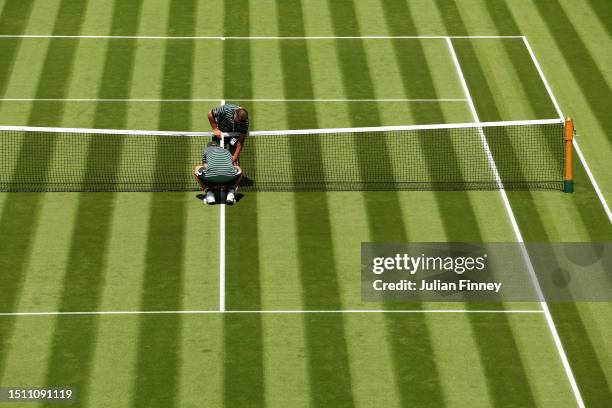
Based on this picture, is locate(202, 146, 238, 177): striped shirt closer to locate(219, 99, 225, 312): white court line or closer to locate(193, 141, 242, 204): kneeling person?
locate(193, 141, 242, 204): kneeling person

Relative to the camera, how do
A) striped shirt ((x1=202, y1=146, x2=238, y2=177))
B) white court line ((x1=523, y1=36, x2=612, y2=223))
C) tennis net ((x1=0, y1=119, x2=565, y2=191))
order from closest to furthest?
striped shirt ((x1=202, y1=146, x2=238, y2=177)) < white court line ((x1=523, y1=36, x2=612, y2=223)) < tennis net ((x1=0, y1=119, x2=565, y2=191))

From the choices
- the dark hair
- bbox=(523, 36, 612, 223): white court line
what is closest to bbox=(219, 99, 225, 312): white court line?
the dark hair

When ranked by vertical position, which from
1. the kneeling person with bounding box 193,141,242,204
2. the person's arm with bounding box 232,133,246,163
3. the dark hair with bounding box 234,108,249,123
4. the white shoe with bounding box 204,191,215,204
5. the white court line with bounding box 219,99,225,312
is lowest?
the white court line with bounding box 219,99,225,312

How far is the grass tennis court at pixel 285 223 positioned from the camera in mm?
25453

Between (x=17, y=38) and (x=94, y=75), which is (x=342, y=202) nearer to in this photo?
(x=94, y=75)

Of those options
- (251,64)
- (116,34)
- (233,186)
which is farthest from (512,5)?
(233,186)

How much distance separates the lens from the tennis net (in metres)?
31.8

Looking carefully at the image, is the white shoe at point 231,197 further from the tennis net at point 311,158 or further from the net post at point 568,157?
the net post at point 568,157

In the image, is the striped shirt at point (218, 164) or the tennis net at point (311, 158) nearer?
the striped shirt at point (218, 164)

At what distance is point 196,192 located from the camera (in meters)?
31.5

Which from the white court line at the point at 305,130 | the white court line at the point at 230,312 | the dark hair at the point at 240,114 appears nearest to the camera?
the white court line at the point at 230,312

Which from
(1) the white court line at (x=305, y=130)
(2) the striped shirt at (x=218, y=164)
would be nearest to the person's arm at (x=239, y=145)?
(1) the white court line at (x=305, y=130)

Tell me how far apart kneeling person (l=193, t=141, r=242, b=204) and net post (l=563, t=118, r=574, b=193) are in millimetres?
7341

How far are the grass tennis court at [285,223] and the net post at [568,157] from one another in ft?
1.45
